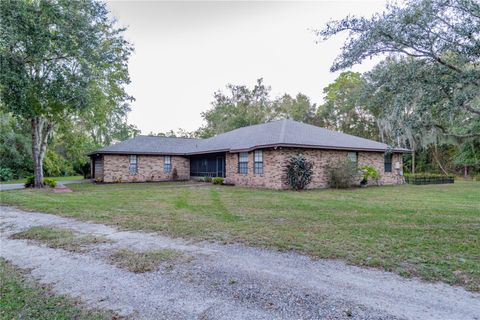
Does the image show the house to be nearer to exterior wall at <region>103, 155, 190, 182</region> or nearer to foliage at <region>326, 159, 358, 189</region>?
exterior wall at <region>103, 155, 190, 182</region>

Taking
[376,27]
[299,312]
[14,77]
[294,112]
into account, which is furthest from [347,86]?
[299,312]

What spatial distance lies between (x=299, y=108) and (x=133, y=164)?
22882 millimetres

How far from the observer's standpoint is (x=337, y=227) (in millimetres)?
6402

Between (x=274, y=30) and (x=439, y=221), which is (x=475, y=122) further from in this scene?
(x=274, y=30)

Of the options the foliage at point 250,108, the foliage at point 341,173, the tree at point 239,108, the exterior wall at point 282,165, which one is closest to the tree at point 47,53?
the exterior wall at point 282,165

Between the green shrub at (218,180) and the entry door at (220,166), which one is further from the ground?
the entry door at (220,166)

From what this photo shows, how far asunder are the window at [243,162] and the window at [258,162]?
2.67 ft

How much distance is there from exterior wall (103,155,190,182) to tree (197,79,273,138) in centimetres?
1561

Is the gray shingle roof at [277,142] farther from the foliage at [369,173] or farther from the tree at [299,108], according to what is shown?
the tree at [299,108]

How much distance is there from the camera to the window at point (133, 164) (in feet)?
69.4

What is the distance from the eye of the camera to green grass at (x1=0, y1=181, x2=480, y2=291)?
4.30 m

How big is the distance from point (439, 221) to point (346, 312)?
5.57 m

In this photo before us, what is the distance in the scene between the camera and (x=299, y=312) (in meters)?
2.88

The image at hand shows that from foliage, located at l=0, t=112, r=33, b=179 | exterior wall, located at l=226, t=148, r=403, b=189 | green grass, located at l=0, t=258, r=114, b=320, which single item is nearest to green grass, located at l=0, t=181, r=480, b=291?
green grass, located at l=0, t=258, r=114, b=320
